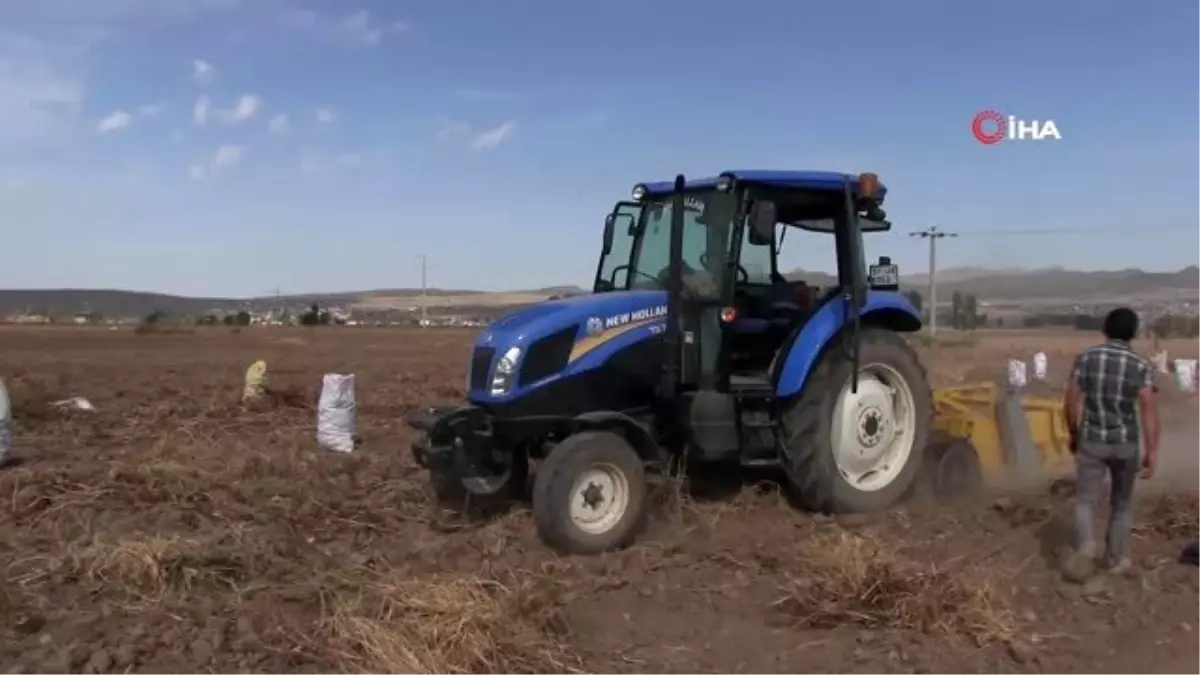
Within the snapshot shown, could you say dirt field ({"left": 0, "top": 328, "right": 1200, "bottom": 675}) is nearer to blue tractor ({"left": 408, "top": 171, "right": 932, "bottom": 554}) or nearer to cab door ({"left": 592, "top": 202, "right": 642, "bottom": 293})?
blue tractor ({"left": 408, "top": 171, "right": 932, "bottom": 554})

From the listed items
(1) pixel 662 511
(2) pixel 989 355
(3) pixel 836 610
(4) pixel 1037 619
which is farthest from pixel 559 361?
(2) pixel 989 355

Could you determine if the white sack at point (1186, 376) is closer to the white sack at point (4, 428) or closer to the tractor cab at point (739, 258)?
the tractor cab at point (739, 258)

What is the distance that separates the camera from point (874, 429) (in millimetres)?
9000

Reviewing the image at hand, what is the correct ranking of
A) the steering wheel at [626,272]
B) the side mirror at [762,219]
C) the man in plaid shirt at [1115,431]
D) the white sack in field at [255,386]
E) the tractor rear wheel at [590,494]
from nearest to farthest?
the man in plaid shirt at [1115,431] < the tractor rear wheel at [590,494] < the side mirror at [762,219] < the steering wheel at [626,272] < the white sack in field at [255,386]

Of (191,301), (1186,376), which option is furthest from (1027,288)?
(191,301)

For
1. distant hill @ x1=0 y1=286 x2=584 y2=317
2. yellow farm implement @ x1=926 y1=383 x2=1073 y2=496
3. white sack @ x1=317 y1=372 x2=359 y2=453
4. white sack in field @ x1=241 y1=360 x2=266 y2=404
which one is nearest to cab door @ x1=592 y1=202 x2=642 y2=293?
yellow farm implement @ x1=926 y1=383 x2=1073 y2=496

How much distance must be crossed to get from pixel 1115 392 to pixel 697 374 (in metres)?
2.54

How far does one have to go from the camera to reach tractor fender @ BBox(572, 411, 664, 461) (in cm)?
768

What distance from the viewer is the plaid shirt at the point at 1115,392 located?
281 inches

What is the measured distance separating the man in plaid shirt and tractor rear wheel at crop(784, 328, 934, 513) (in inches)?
69.1

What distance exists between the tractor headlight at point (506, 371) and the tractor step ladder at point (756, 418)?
1580mm

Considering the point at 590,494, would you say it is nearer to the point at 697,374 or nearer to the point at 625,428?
the point at 625,428

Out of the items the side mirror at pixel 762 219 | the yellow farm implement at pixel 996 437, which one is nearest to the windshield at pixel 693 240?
the side mirror at pixel 762 219

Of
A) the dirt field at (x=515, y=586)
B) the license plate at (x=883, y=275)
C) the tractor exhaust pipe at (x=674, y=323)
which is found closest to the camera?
the dirt field at (x=515, y=586)
